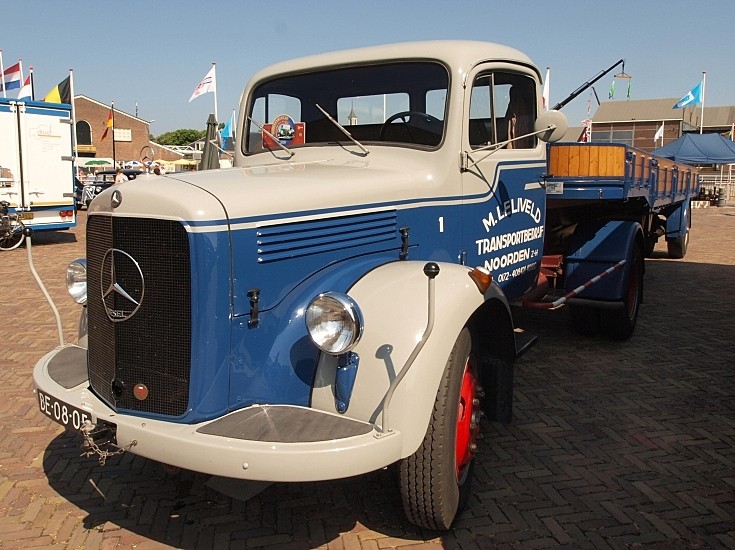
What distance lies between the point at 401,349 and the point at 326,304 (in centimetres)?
34

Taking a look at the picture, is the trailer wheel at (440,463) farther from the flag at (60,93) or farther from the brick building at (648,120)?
the brick building at (648,120)

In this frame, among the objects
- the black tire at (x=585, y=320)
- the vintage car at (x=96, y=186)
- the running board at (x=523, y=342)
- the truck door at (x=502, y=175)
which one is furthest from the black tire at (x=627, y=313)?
the vintage car at (x=96, y=186)

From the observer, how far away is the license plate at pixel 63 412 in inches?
104

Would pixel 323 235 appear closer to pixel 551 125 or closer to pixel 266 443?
pixel 266 443

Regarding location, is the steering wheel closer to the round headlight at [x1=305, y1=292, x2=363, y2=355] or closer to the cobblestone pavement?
the round headlight at [x1=305, y1=292, x2=363, y2=355]

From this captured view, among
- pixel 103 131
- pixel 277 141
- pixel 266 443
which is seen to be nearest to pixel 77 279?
pixel 277 141

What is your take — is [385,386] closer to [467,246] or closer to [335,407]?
[335,407]

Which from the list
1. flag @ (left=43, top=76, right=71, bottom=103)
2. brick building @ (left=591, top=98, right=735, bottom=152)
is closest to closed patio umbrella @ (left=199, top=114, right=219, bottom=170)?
flag @ (left=43, top=76, right=71, bottom=103)

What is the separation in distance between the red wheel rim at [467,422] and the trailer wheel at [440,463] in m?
0.11

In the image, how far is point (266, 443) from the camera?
2.28m

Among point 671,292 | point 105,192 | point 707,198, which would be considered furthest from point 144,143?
point 105,192

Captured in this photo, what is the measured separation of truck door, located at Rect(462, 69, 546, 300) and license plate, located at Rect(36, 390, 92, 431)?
7.18 ft

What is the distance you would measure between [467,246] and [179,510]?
2.08m

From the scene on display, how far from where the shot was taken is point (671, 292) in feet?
27.5
